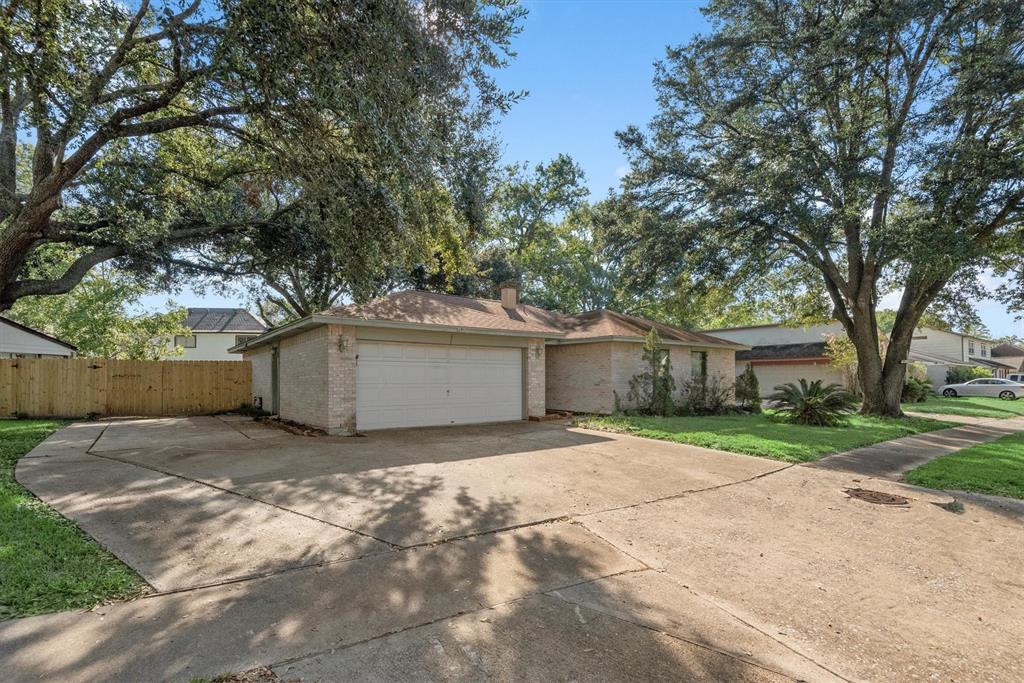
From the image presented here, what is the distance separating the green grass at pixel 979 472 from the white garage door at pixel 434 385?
9.02m

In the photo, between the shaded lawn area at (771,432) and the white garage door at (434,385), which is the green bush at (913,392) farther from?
the white garage door at (434,385)

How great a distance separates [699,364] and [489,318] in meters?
8.80

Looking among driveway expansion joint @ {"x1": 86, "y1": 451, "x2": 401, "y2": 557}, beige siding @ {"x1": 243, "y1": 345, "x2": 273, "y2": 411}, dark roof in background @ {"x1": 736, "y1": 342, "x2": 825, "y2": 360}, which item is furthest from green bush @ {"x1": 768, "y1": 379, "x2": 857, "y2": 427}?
beige siding @ {"x1": 243, "y1": 345, "x2": 273, "y2": 411}

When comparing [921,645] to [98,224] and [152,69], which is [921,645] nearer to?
[152,69]

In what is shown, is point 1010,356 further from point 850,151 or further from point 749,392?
point 850,151

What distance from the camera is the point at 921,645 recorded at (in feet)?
9.47

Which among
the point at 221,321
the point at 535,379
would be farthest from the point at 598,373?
the point at 221,321

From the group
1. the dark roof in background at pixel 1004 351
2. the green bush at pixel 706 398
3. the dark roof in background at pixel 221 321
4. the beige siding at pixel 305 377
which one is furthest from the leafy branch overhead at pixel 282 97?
the dark roof in background at pixel 1004 351

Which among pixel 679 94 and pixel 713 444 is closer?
pixel 713 444

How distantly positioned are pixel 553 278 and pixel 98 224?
2371 cm

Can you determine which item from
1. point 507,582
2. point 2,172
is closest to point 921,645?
point 507,582

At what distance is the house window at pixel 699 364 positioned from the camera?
17.8m

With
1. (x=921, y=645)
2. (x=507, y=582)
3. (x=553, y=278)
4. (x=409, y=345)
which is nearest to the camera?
(x=921, y=645)

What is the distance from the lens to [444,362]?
12633 mm
